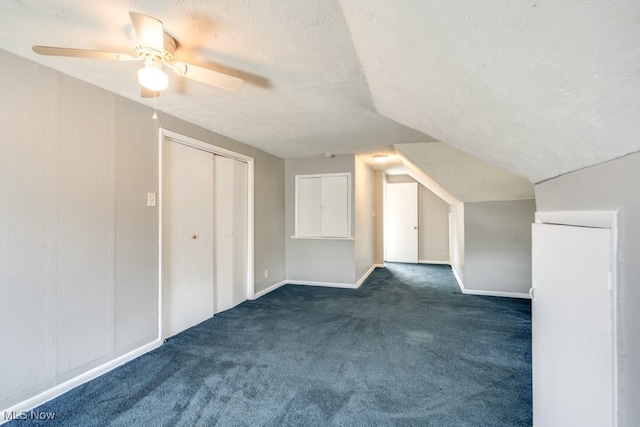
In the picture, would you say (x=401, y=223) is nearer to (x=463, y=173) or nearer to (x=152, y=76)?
(x=463, y=173)

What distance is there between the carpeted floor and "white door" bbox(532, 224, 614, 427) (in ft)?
2.13

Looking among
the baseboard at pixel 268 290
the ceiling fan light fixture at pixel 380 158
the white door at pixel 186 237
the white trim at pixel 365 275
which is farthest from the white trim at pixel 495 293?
the white door at pixel 186 237

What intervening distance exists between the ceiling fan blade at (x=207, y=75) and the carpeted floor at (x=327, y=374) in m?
2.06

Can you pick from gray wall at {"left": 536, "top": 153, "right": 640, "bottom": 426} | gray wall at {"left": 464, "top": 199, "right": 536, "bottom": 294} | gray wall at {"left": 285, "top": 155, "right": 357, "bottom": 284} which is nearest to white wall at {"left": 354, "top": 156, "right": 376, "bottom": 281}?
gray wall at {"left": 285, "top": 155, "right": 357, "bottom": 284}

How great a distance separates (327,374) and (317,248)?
2843mm

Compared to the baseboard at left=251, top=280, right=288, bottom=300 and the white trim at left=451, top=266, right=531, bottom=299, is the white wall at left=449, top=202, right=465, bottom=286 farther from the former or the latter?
the baseboard at left=251, top=280, right=288, bottom=300

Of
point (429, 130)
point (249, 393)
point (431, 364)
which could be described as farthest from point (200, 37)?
point (431, 364)

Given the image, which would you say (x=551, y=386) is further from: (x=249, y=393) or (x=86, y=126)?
(x=86, y=126)

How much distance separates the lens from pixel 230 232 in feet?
12.4

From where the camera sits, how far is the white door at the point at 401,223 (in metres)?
7.21

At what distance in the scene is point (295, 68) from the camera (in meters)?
1.88

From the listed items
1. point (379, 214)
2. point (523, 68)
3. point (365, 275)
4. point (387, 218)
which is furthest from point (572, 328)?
point (387, 218)

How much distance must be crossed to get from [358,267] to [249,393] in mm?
3300

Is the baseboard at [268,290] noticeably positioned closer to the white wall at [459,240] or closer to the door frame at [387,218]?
the white wall at [459,240]
